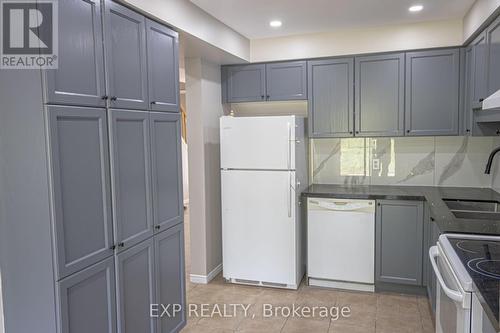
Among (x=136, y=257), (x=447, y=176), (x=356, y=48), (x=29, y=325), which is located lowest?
(x=29, y=325)

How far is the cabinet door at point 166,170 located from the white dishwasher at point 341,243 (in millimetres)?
1467

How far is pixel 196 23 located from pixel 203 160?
4.46 ft

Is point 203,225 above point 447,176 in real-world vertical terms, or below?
below

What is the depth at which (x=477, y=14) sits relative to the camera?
302cm

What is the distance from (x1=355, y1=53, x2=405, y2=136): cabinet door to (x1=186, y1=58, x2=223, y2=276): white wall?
57.2 inches

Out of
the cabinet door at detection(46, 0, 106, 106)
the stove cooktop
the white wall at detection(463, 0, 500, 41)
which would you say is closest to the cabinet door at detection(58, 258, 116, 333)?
the cabinet door at detection(46, 0, 106, 106)

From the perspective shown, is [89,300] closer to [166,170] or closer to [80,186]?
[80,186]

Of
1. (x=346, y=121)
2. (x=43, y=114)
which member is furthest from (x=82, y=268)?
(x=346, y=121)

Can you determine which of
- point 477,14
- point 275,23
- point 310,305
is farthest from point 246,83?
point 310,305

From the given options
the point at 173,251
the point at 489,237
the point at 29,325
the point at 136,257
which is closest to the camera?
the point at 29,325

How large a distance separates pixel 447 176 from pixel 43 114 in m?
3.65

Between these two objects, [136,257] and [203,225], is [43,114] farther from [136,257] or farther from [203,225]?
[203,225]

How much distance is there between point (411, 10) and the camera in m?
3.26

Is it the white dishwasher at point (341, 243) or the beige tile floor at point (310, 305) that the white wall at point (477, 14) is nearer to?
the white dishwasher at point (341, 243)
